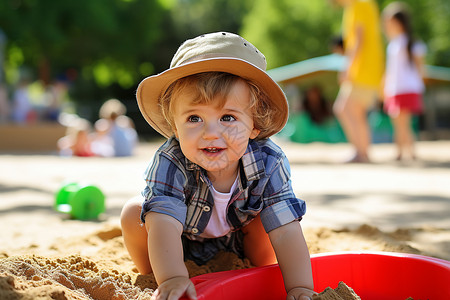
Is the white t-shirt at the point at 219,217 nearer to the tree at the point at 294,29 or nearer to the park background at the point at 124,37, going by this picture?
the park background at the point at 124,37

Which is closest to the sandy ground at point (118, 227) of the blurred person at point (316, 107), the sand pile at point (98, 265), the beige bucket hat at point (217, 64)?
the sand pile at point (98, 265)

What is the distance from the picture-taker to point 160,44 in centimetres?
2383

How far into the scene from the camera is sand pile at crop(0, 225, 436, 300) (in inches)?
51.9

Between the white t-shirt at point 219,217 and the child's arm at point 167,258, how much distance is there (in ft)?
0.59

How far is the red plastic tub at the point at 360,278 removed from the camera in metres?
1.45

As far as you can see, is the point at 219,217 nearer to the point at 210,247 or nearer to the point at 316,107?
the point at 210,247

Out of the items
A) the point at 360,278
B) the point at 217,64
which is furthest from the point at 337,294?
the point at 217,64

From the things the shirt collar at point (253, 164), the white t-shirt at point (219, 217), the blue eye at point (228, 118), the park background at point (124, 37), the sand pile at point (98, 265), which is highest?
the park background at point (124, 37)

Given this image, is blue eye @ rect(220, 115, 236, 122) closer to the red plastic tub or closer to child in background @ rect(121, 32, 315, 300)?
child in background @ rect(121, 32, 315, 300)

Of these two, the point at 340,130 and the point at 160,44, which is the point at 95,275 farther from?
the point at 160,44

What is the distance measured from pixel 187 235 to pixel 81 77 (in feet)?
74.6

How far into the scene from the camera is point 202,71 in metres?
1.53

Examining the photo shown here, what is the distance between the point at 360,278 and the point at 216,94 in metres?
0.76

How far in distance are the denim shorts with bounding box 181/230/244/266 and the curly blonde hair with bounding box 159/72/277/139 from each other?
1.36 feet
